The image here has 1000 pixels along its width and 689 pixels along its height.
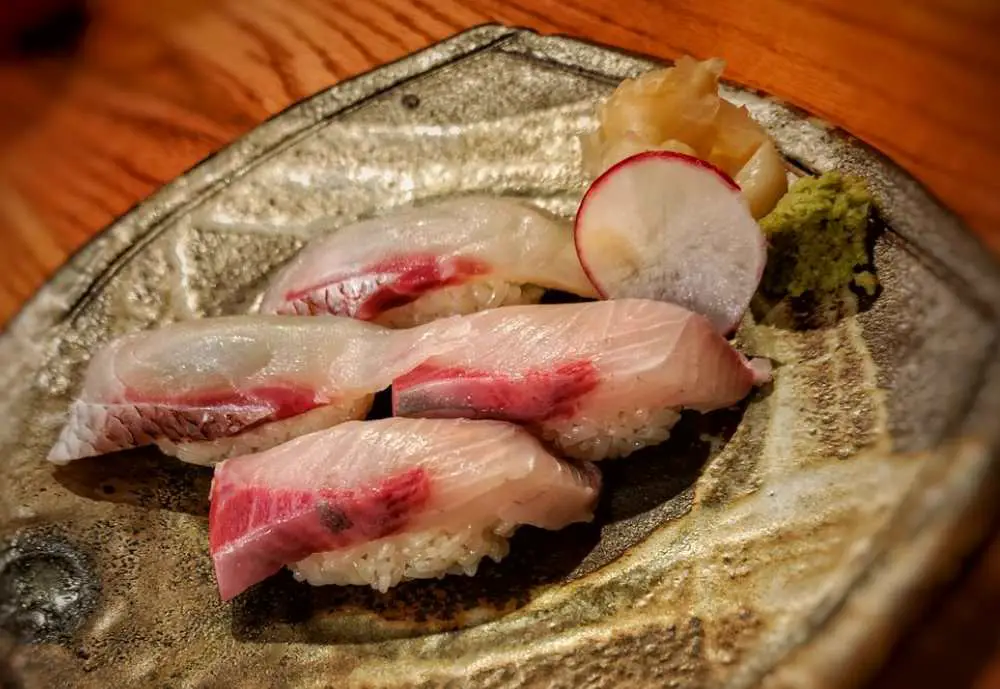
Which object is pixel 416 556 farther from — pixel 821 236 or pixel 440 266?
pixel 821 236

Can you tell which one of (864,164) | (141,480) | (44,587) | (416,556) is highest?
(864,164)

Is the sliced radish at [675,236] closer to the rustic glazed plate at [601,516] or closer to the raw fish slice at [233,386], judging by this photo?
the rustic glazed plate at [601,516]

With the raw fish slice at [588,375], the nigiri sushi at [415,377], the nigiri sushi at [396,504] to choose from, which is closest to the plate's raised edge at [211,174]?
the nigiri sushi at [415,377]

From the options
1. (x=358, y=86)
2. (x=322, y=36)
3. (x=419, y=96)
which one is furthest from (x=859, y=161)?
(x=322, y=36)

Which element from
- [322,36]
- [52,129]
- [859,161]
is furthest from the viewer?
[322,36]

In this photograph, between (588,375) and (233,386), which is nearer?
(588,375)

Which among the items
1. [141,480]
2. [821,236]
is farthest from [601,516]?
[141,480]

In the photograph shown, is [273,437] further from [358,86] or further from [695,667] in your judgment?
[358,86]
